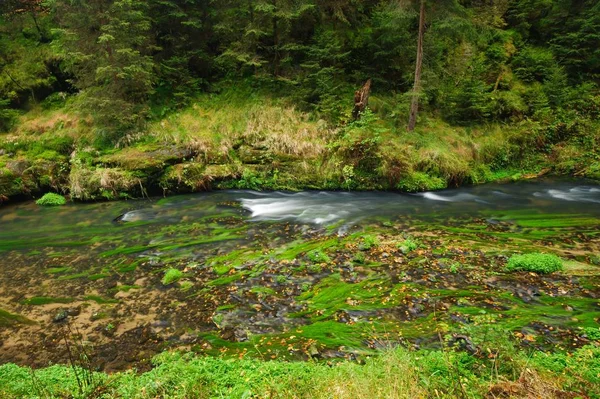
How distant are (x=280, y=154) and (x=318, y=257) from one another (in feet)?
22.3

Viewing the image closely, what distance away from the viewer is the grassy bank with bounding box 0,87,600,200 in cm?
1238

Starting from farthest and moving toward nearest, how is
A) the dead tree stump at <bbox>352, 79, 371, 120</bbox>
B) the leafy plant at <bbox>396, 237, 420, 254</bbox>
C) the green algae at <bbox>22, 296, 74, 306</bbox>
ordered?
the dead tree stump at <bbox>352, 79, 371, 120</bbox>, the leafy plant at <bbox>396, 237, 420, 254</bbox>, the green algae at <bbox>22, 296, 74, 306</bbox>

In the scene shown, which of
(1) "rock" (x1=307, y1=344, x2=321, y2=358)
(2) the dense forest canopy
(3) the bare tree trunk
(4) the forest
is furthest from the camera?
(2) the dense forest canopy

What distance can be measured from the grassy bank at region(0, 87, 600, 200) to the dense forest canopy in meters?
0.96

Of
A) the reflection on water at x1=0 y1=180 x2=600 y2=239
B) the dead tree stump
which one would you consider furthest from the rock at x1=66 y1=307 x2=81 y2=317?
the dead tree stump

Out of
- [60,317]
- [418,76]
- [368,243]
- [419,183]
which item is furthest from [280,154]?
[60,317]

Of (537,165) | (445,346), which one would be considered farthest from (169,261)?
(537,165)

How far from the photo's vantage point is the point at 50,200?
11.9 m

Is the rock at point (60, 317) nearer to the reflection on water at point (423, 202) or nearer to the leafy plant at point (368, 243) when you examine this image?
the reflection on water at point (423, 202)

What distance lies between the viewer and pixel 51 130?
14.7 metres

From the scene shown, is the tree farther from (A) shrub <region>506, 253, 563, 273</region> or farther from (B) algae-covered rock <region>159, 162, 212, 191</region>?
(A) shrub <region>506, 253, 563, 273</region>

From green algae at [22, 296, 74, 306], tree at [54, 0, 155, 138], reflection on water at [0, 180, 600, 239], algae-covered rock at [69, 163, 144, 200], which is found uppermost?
tree at [54, 0, 155, 138]

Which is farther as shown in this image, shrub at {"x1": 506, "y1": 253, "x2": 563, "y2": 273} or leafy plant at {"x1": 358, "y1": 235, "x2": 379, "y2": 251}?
leafy plant at {"x1": 358, "y1": 235, "x2": 379, "y2": 251}

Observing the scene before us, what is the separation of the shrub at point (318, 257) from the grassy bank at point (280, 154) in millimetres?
5583
